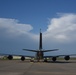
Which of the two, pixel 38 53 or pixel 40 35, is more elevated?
pixel 40 35

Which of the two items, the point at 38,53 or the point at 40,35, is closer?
the point at 38,53

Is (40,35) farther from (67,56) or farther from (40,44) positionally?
(67,56)

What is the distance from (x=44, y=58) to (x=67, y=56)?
6568mm

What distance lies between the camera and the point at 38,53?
71125 mm

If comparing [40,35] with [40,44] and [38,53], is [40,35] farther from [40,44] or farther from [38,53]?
[38,53]

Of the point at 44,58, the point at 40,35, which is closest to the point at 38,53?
the point at 44,58

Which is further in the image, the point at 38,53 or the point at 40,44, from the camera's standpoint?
the point at 40,44

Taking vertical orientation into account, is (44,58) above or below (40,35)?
below

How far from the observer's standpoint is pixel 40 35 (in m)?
79.1

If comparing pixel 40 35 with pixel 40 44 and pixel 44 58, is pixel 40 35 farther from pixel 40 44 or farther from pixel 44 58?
pixel 44 58

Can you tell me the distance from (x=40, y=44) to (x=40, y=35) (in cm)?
310

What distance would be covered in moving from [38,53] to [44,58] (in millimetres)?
4394

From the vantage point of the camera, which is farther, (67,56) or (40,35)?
(40,35)

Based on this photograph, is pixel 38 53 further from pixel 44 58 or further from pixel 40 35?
pixel 40 35
